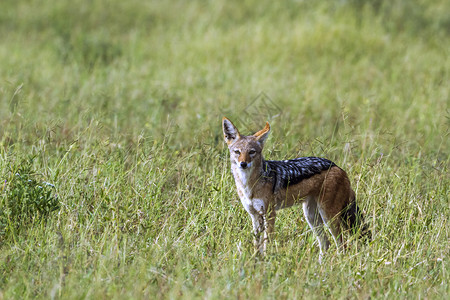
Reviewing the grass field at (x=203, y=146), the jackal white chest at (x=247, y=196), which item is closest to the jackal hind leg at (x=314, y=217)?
the grass field at (x=203, y=146)

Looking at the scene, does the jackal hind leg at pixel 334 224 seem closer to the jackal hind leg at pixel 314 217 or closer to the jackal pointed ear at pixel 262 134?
the jackal hind leg at pixel 314 217

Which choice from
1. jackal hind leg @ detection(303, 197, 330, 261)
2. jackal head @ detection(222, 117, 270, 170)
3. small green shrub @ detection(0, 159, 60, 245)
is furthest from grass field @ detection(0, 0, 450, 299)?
jackal head @ detection(222, 117, 270, 170)

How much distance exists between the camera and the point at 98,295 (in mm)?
3680

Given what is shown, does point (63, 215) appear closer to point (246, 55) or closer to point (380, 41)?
point (246, 55)

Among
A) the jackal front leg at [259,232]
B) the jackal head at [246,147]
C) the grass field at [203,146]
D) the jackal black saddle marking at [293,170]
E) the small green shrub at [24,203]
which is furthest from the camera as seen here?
the jackal black saddle marking at [293,170]

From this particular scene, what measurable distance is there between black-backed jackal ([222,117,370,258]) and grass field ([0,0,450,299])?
0.61 feet

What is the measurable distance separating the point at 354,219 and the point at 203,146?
1.85 metres

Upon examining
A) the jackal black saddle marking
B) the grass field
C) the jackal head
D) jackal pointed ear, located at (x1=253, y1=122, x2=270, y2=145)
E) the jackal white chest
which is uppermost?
jackal pointed ear, located at (x1=253, y1=122, x2=270, y2=145)

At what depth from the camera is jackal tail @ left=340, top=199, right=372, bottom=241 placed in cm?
499

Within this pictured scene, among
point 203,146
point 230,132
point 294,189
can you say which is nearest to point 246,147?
point 230,132

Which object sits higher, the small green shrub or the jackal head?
the jackal head

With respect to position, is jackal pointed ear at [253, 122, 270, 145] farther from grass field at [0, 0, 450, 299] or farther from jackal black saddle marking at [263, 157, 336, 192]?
grass field at [0, 0, 450, 299]

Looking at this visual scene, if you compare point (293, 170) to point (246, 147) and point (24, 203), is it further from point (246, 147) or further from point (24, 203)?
point (24, 203)

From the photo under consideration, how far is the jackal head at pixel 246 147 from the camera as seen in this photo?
4974 millimetres
